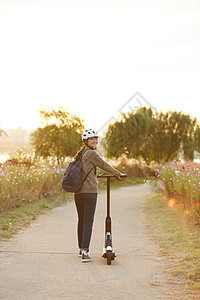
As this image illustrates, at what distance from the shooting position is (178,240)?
7719mm

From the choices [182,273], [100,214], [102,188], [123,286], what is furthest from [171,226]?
[102,188]

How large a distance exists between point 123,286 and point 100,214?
705 cm

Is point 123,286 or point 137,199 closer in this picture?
point 123,286

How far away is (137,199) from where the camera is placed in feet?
53.2

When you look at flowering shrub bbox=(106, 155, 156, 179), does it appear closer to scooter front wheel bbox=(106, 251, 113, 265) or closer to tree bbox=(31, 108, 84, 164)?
tree bbox=(31, 108, 84, 164)

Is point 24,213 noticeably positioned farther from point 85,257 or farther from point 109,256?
point 109,256

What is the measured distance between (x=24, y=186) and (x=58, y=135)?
14.9 metres

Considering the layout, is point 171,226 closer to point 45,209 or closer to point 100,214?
point 100,214

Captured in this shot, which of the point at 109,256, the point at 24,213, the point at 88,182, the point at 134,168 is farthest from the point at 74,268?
the point at 134,168

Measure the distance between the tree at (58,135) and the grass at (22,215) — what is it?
13.0 metres

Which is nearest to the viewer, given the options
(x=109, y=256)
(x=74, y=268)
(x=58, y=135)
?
(x=74, y=268)

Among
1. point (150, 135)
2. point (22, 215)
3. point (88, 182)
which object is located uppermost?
point (150, 135)

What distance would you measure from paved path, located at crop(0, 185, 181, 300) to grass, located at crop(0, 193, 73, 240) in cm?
26

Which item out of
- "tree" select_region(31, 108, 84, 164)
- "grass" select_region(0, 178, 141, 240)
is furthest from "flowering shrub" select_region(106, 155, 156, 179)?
"grass" select_region(0, 178, 141, 240)
